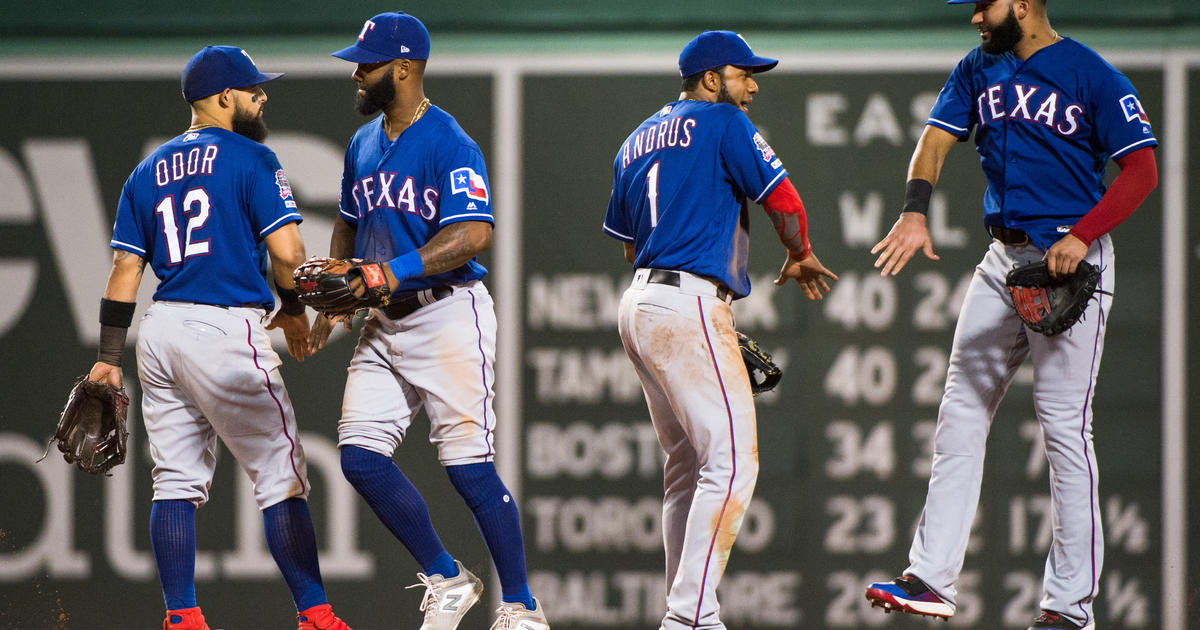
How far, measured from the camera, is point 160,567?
3.45 m

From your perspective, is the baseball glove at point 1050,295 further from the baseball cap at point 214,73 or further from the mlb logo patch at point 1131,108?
the baseball cap at point 214,73

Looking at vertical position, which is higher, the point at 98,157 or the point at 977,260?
the point at 98,157

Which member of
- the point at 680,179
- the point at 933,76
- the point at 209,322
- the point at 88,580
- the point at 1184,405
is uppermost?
the point at 933,76

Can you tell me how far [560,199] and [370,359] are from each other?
1515mm

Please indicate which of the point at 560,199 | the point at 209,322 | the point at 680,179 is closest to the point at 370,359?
the point at 209,322

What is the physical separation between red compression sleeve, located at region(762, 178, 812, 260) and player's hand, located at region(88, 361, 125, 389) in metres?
2.15

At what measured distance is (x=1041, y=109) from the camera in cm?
310

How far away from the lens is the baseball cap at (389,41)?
3.33m

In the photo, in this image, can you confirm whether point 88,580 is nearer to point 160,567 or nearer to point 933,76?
point 160,567

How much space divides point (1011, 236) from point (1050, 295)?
0.90 feet

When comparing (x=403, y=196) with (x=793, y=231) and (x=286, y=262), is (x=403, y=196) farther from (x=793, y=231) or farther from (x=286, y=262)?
(x=793, y=231)

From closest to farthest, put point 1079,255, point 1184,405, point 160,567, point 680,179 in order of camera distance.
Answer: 1. point 1079,255
2. point 680,179
3. point 160,567
4. point 1184,405

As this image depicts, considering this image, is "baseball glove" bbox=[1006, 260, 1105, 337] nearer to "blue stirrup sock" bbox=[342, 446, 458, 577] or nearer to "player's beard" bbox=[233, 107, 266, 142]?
"blue stirrup sock" bbox=[342, 446, 458, 577]

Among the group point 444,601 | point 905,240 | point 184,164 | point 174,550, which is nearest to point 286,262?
point 184,164
